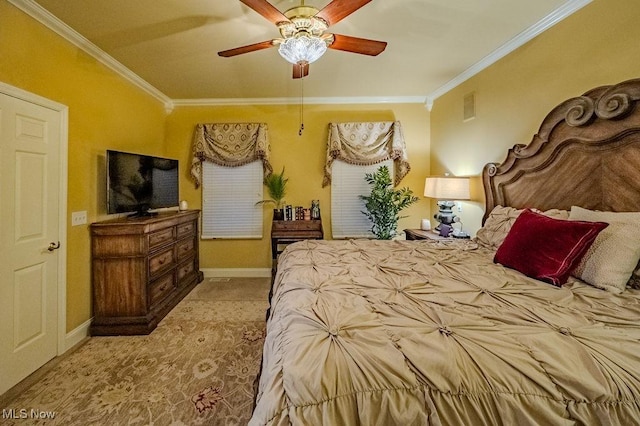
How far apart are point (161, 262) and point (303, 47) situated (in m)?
2.63

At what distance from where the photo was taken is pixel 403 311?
1169 millimetres

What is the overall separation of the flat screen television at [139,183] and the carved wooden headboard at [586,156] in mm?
3852

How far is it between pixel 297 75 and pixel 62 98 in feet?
6.61

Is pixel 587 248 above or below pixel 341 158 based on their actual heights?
below

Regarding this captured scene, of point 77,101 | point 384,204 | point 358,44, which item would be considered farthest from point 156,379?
point 384,204

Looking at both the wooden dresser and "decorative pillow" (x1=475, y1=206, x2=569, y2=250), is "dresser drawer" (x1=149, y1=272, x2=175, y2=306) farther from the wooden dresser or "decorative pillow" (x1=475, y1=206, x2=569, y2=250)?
"decorative pillow" (x1=475, y1=206, x2=569, y2=250)

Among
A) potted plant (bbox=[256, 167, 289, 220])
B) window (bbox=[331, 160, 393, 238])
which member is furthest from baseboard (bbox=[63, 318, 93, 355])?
window (bbox=[331, 160, 393, 238])

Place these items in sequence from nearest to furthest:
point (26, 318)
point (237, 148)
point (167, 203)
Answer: point (26, 318)
point (167, 203)
point (237, 148)

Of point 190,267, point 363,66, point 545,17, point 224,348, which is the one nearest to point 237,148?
point 190,267

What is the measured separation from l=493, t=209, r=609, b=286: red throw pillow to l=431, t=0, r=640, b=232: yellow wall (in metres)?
1.08

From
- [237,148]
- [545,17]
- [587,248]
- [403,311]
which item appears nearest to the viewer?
[403,311]

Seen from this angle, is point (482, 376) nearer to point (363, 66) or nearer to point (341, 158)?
point (363, 66)

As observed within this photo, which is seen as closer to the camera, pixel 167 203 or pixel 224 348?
pixel 224 348

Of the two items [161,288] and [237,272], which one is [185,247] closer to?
[161,288]
